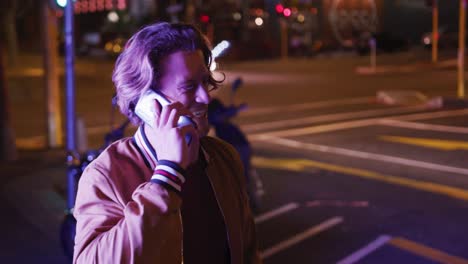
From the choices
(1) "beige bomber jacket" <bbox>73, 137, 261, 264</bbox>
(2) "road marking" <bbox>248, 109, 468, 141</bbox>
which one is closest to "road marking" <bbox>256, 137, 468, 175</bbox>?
(2) "road marking" <bbox>248, 109, 468, 141</bbox>

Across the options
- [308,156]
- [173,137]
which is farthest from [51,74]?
[173,137]

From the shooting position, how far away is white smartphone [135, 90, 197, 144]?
1824 millimetres

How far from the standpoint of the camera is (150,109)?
6.19 ft

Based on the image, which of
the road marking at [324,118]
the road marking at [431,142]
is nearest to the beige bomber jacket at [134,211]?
the road marking at [431,142]

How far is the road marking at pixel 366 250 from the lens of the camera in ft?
18.0

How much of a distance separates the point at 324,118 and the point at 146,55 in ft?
42.4

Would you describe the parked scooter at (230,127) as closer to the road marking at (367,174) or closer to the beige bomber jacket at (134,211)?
the road marking at (367,174)

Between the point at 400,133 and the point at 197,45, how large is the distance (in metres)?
10.5

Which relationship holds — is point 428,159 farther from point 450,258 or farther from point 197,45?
point 197,45

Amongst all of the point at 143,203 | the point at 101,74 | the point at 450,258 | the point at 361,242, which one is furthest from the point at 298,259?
the point at 101,74

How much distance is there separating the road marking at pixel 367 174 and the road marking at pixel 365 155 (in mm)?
739

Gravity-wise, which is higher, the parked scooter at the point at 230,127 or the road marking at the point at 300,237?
the parked scooter at the point at 230,127

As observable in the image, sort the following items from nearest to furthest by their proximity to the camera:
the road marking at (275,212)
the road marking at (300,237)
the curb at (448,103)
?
the road marking at (300,237) → the road marking at (275,212) → the curb at (448,103)

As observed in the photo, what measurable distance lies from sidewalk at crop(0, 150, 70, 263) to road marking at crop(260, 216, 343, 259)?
1792 millimetres
